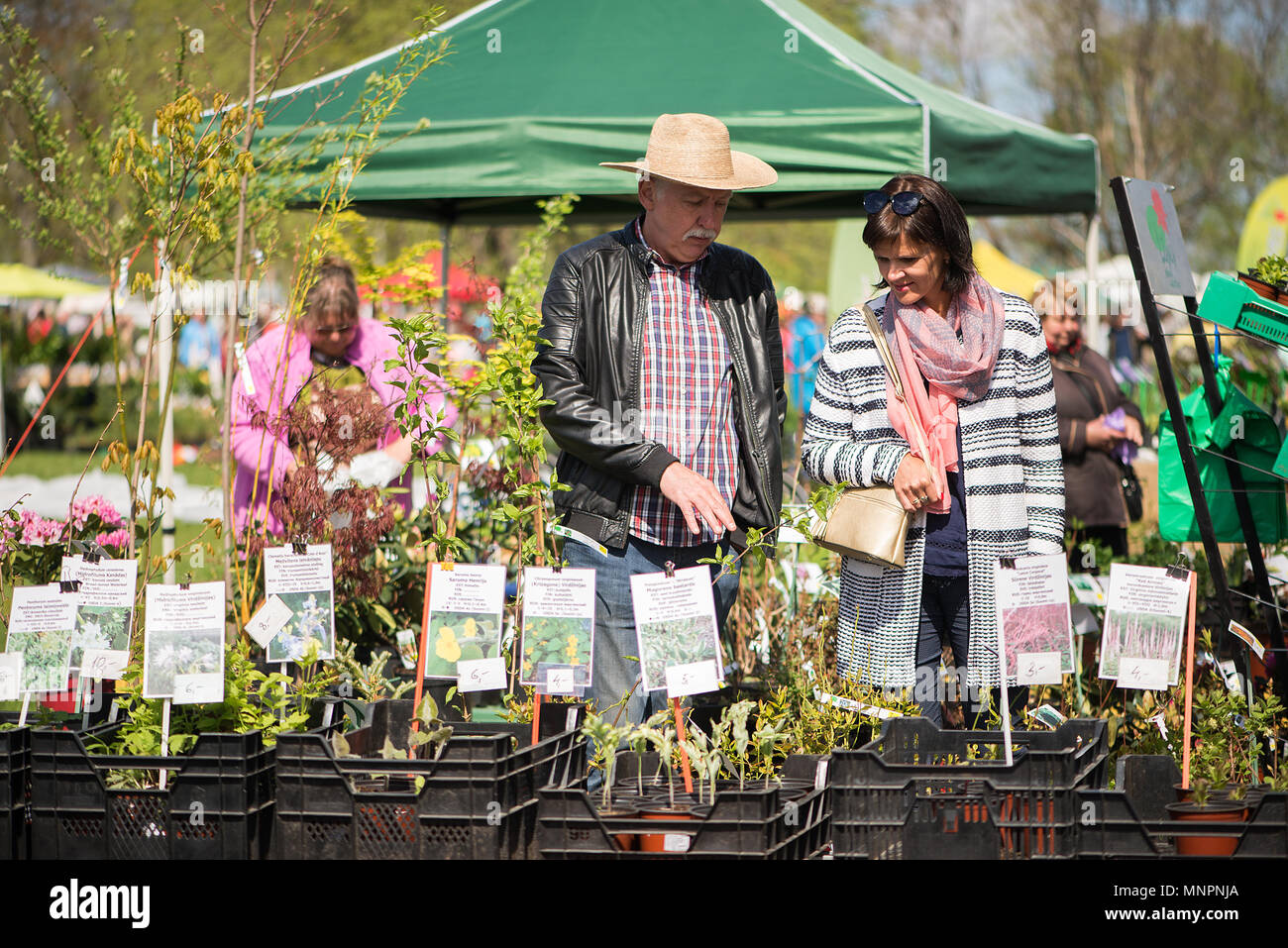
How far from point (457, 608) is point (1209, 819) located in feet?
4.67

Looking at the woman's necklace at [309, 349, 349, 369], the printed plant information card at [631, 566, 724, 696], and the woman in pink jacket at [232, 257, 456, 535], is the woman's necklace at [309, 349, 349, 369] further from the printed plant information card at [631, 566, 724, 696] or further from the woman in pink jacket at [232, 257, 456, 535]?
the printed plant information card at [631, 566, 724, 696]

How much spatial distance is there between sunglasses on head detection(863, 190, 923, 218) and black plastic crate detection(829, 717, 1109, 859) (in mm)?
1102

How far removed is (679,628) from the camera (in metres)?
2.21

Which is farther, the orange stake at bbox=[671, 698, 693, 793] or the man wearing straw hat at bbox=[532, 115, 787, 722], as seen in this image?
the man wearing straw hat at bbox=[532, 115, 787, 722]

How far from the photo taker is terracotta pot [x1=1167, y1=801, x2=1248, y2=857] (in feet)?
6.79

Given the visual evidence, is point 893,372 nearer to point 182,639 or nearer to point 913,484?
point 913,484

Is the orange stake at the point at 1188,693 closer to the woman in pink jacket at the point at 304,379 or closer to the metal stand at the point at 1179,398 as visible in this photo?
the metal stand at the point at 1179,398

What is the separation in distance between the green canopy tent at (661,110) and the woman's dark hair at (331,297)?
607 millimetres

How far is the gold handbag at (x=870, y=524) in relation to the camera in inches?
99.6

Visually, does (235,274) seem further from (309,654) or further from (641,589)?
(641,589)

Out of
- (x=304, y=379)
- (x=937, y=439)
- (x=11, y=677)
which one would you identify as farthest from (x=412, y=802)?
(x=304, y=379)

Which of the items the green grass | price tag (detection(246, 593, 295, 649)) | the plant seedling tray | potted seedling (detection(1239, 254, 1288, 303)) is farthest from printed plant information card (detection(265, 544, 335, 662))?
the green grass
